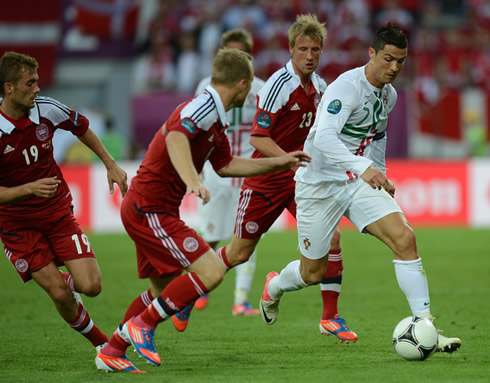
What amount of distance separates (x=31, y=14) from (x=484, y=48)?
38.0 feet

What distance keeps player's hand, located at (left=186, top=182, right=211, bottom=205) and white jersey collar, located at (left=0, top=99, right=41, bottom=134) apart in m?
1.51

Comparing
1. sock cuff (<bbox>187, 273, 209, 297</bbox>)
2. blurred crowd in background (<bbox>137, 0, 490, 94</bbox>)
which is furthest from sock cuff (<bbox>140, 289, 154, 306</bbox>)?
blurred crowd in background (<bbox>137, 0, 490, 94</bbox>)

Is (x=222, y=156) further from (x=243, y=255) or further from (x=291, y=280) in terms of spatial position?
(x=243, y=255)

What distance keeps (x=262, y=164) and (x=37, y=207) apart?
169 cm

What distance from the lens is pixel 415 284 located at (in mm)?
6035

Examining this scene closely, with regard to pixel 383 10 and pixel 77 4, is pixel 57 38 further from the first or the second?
pixel 383 10

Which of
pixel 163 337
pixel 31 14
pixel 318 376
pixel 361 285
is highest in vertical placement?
pixel 31 14

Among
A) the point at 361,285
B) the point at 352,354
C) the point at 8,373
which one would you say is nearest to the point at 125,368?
the point at 8,373

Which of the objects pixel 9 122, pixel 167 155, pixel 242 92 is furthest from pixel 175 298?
pixel 9 122

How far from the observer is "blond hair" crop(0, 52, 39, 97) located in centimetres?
606

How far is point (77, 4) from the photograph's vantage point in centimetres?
2208

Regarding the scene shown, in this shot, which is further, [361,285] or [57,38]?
[57,38]

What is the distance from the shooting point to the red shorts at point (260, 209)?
7.56m

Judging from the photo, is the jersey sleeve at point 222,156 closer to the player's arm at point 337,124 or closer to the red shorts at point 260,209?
the player's arm at point 337,124
